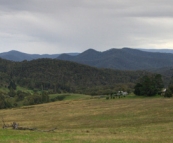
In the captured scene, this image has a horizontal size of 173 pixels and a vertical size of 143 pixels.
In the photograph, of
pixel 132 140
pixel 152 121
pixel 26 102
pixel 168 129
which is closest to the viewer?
pixel 132 140

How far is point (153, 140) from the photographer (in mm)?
26594

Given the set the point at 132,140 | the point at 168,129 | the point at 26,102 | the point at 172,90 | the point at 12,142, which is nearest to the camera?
the point at 12,142

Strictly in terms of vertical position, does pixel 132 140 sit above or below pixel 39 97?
above

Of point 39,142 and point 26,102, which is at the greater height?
point 39,142

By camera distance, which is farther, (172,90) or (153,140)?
(172,90)

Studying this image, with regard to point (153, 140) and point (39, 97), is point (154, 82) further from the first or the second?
point (153, 140)

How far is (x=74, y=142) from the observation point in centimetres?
2436

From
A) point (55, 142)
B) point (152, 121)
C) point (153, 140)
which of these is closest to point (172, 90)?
point (152, 121)

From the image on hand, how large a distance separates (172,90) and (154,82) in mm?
10814

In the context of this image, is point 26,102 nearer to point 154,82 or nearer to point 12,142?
point 154,82

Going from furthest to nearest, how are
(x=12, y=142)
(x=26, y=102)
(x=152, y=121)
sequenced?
(x=26, y=102) → (x=152, y=121) → (x=12, y=142)

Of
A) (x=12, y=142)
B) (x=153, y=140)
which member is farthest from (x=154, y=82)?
(x=12, y=142)

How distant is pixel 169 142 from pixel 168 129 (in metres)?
8.43

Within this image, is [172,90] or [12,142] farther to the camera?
[172,90]
